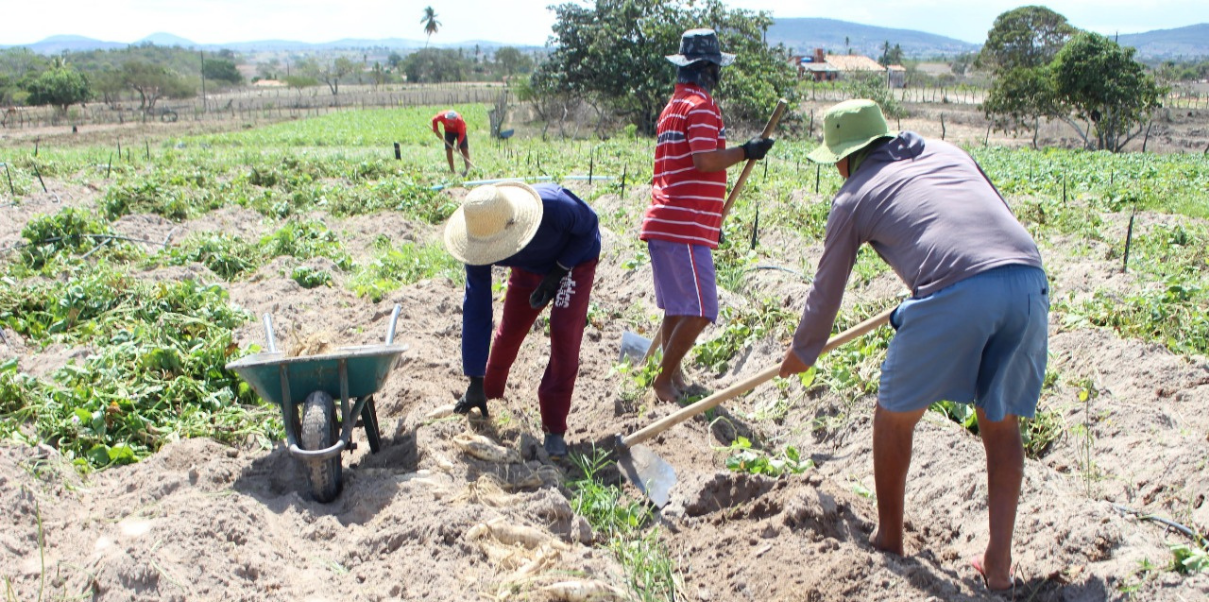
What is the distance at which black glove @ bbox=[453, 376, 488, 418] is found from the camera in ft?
13.4

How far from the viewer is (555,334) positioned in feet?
12.8

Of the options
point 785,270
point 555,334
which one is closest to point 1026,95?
point 785,270

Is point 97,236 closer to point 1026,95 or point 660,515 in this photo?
point 660,515

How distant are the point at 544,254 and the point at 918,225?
173 cm

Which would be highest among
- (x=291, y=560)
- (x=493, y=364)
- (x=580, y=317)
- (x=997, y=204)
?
(x=997, y=204)

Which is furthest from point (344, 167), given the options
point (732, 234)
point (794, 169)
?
point (732, 234)

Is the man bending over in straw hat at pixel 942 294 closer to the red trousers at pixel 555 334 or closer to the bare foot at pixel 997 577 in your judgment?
the bare foot at pixel 997 577

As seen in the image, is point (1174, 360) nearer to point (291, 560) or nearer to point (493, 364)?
point (493, 364)

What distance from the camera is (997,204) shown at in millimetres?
2688

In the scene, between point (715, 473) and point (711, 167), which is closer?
point (715, 473)

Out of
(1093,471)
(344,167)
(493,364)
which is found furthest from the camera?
(344,167)

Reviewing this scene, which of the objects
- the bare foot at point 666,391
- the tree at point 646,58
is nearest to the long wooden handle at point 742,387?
the bare foot at point 666,391

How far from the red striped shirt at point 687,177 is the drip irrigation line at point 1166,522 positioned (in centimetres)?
221

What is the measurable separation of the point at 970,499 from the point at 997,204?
1365mm
